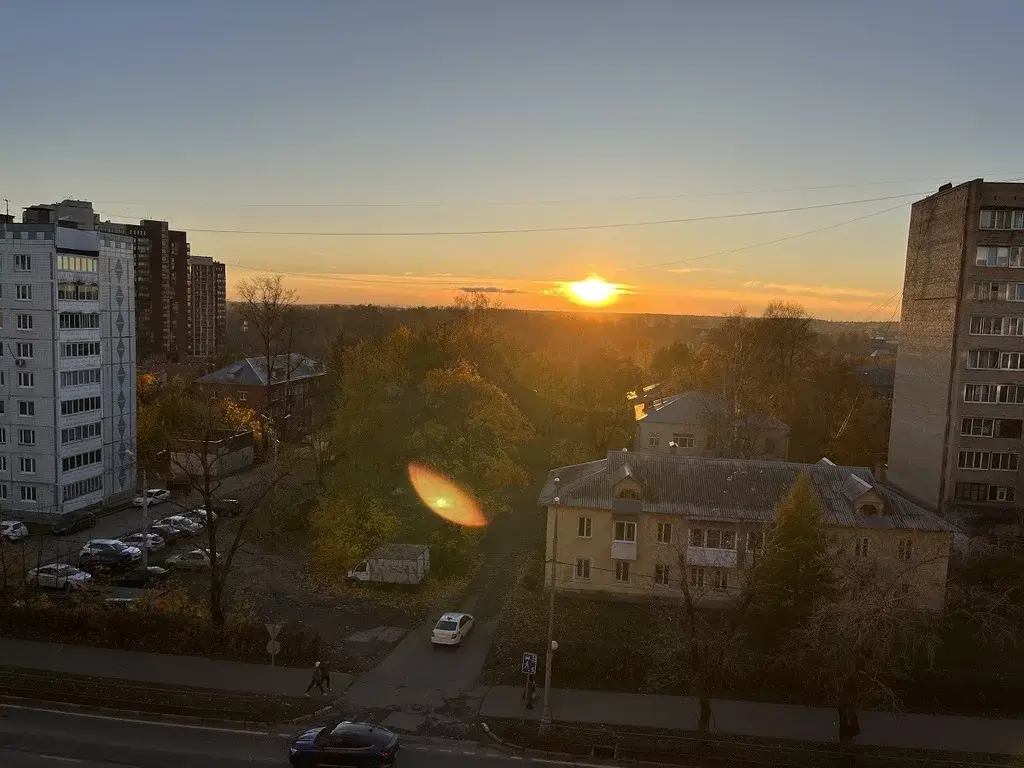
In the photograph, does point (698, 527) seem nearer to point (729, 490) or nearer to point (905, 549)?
point (729, 490)

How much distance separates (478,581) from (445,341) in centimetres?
2004

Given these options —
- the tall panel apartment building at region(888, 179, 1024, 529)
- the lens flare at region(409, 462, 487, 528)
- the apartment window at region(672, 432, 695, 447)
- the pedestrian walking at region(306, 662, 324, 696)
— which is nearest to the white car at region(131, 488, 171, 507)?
the lens flare at region(409, 462, 487, 528)

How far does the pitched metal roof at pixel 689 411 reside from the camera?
51562 mm

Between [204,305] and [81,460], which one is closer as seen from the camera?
[81,460]

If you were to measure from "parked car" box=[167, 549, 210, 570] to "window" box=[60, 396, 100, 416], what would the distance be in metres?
12.6

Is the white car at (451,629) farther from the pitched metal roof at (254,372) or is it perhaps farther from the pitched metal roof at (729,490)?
the pitched metal roof at (254,372)

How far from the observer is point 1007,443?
125ft

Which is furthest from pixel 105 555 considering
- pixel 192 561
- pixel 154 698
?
pixel 154 698

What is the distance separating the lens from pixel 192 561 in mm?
32594

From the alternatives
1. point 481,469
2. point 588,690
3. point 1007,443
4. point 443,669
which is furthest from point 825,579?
point 1007,443

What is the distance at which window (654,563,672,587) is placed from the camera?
30.1 meters

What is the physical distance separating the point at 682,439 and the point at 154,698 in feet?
130

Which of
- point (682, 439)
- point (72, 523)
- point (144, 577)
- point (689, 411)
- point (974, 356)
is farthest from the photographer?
point (689, 411)

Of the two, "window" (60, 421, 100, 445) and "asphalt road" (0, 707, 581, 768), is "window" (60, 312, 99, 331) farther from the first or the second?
"asphalt road" (0, 707, 581, 768)
